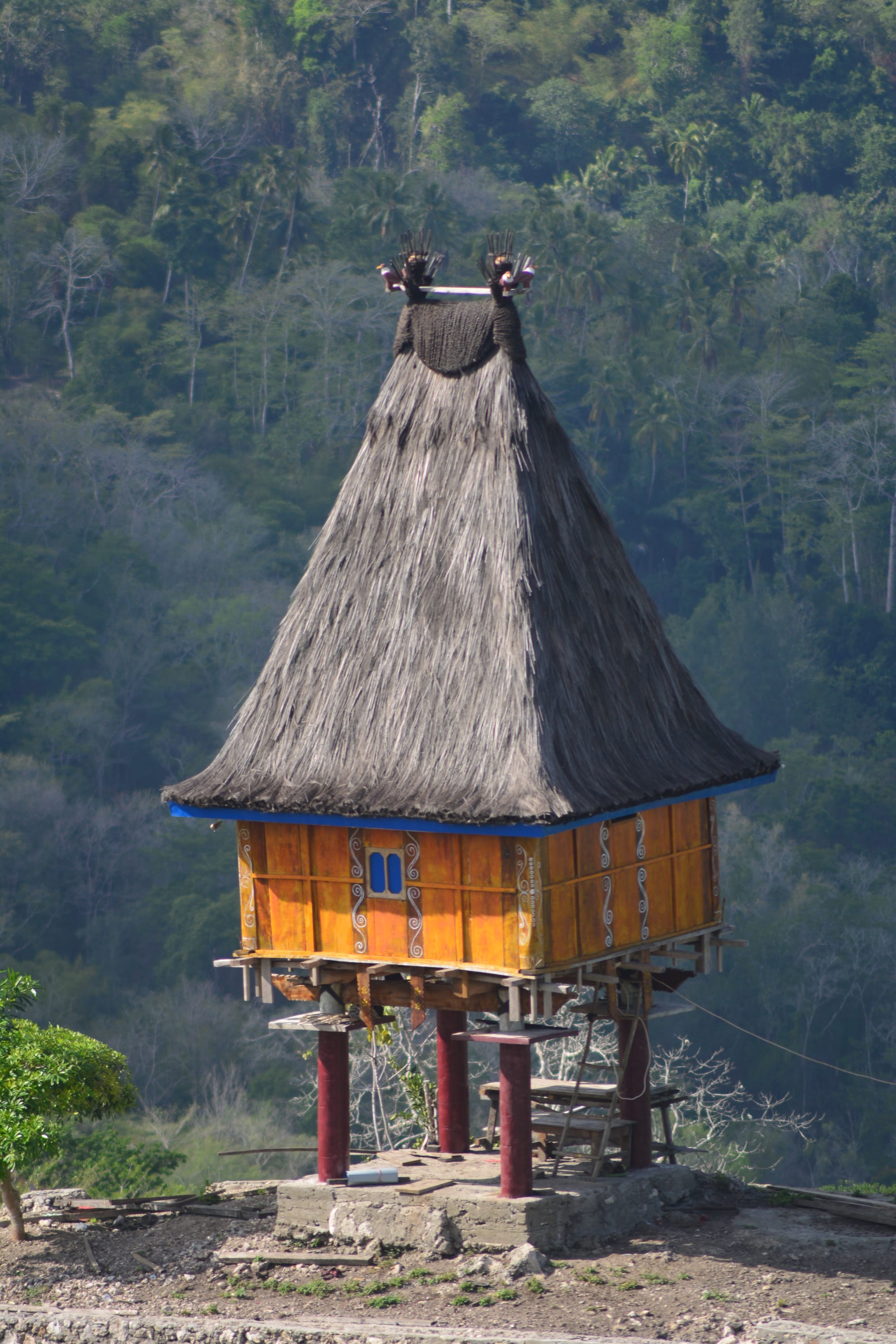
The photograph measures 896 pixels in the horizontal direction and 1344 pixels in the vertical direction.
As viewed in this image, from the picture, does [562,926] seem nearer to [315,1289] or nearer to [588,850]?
[588,850]

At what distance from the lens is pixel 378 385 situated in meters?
81.4

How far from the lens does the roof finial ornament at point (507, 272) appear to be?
16.7 m

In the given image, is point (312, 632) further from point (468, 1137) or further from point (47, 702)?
point (47, 702)

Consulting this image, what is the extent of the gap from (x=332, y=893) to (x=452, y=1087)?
9.27 feet

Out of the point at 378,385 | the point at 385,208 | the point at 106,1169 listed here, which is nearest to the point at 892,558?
the point at 378,385

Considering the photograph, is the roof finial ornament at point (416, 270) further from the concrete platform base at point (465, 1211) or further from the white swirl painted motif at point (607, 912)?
the concrete platform base at point (465, 1211)

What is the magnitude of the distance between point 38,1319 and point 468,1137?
178 inches

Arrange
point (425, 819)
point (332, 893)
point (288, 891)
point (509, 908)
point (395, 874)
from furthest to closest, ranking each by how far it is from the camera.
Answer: point (288, 891), point (332, 893), point (395, 874), point (509, 908), point (425, 819)

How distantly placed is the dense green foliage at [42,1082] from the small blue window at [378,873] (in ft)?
10.1

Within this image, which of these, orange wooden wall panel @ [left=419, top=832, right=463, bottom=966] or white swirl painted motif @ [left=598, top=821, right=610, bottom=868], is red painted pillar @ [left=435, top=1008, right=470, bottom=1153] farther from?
white swirl painted motif @ [left=598, top=821, right=610, bottom=868]

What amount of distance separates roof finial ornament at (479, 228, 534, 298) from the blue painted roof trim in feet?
14.5

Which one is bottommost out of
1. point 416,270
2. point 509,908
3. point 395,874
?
point 509,908

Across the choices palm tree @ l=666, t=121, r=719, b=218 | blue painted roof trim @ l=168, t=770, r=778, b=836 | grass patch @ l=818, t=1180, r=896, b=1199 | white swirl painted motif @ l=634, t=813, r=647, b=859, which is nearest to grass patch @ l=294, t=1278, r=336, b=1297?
blue painted roof trim @ l=168, t=770, r=778, b=836

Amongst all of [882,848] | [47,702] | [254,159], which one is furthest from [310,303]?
[882,848]
